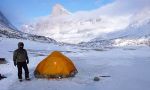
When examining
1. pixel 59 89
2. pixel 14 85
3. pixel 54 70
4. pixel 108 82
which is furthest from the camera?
pixel 54 70

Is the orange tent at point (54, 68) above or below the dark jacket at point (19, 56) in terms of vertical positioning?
below

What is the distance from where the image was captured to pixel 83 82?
18188 mm

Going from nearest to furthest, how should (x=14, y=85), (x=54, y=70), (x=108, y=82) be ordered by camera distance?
(x=14, y=85) → (x=108, y=82) → (x=54, y=70)

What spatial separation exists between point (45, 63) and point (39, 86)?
335 centimetres

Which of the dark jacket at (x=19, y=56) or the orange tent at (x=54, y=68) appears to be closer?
the dark jacket at (x=19, y=56)

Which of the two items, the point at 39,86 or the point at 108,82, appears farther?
the point at 108,82

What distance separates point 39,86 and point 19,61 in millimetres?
2945

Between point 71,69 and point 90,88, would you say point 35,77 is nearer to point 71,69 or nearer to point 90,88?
point 71,69

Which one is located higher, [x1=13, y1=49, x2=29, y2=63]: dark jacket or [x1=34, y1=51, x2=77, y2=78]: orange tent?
[x1=13, y1=49, x2=29, y2=63]: dark jacket

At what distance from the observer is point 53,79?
19281 mm

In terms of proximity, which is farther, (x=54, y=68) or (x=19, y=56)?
(x=54, y=68)

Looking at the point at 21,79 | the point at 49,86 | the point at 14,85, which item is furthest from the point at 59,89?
the point at 21,79

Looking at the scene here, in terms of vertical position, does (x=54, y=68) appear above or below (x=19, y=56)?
below

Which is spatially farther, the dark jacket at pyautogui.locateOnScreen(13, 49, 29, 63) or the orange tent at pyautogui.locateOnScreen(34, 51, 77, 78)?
the orange tent at pyautogui.locateOnScreen(34, 51, 77, 78)
